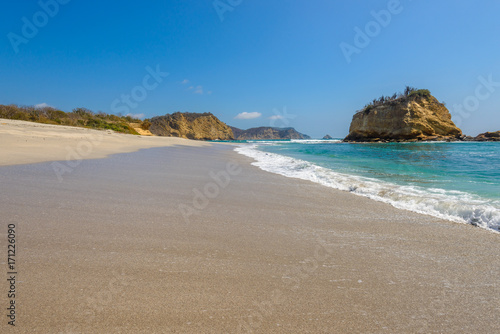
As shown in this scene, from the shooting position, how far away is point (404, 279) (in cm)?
166

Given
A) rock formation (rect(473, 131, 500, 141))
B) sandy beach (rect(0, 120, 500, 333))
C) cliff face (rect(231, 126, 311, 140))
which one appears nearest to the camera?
sandy beach (rect(0, 120, 500, 333))

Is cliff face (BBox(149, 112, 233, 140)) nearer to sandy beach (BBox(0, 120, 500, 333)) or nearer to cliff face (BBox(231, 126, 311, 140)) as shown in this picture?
cliff face (BBox(231, 126, 311, 140))

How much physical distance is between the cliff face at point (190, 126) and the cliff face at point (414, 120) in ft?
222

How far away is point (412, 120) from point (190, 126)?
258 feet

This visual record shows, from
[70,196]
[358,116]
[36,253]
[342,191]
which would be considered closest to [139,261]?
[36,253]

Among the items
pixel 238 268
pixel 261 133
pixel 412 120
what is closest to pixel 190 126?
pixel 261 133

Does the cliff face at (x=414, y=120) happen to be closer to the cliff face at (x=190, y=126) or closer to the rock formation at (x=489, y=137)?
the rock formation at (x=489, y=137)

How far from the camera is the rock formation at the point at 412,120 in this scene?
49.1 metres

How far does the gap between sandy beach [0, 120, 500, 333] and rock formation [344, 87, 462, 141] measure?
55577 millimetres

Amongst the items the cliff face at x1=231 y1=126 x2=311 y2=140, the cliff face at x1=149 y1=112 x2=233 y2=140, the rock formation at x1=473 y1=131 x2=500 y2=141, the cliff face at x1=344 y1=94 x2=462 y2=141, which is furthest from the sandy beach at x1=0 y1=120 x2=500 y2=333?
the cliff face at x1=231 y1=126 x2=311 y2=140

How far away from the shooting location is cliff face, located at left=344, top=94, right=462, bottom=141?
49000mm

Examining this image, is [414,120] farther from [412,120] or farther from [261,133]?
[261,133]

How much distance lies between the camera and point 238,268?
1.75 m

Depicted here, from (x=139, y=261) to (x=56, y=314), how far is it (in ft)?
1.88
